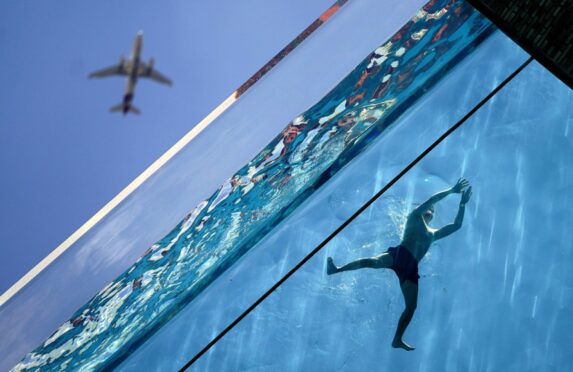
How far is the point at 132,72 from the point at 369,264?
7.57 metres

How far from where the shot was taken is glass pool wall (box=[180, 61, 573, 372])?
13.0 metres

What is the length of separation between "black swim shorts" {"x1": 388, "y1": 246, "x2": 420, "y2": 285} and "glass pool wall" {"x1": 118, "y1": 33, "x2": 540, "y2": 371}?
0.48 m

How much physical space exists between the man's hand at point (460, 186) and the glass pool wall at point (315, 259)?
283mm

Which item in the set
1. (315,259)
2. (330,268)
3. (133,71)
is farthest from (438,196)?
(133,71)

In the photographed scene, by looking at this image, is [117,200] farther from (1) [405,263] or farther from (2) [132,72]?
(1) [405,263]

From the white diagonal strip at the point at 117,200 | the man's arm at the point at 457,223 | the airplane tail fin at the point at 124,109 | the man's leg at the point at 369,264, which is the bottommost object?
the white diagonal strip at the point at 117,200

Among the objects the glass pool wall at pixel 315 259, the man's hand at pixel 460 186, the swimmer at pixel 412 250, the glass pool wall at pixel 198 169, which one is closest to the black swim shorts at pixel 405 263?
the swimmer at pixel 412 250

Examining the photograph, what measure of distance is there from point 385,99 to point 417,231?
4294 mm

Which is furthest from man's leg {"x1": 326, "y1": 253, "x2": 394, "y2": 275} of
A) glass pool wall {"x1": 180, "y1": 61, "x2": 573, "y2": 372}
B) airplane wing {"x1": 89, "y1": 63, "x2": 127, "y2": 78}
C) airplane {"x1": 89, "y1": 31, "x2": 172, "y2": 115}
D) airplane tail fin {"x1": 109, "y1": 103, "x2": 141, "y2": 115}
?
airplane wing {"x1": 89, "y1": 63, "x2": 127, "y2": 78}

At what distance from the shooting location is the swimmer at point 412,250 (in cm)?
1172

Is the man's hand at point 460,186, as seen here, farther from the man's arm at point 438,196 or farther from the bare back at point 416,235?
the bare back at point 416,235

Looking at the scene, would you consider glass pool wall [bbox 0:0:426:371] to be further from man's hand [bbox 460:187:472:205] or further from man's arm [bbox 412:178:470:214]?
man's hand [bbox 460:187:472:205]

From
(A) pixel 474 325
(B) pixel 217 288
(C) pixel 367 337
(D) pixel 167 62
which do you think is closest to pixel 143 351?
(B) pixel 217 288

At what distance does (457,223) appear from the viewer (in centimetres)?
1235
